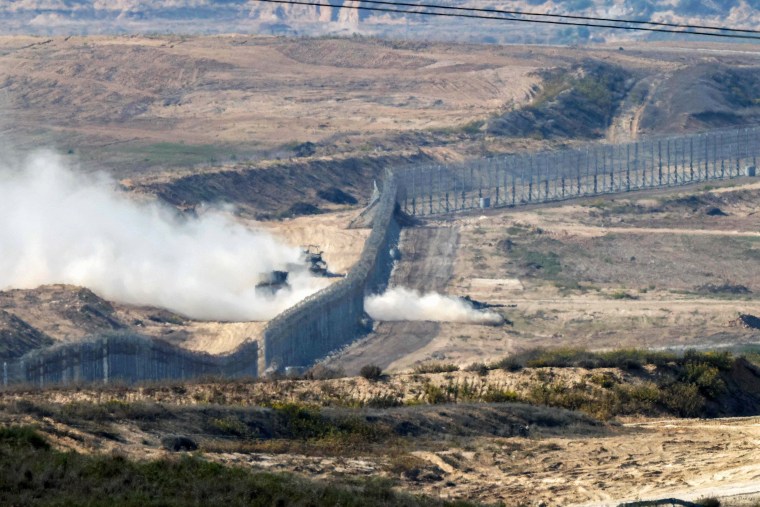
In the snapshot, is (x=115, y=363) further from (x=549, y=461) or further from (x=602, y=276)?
(x=602, y=276)

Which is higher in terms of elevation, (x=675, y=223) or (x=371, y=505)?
(x=371, y=505)

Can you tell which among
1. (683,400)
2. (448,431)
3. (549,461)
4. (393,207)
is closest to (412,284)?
(393,207)

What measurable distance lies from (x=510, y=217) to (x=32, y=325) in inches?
1639

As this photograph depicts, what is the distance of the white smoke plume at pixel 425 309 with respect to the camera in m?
62.0

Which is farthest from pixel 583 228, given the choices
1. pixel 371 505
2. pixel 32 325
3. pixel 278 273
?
pixel 371 505

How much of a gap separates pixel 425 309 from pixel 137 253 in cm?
1209

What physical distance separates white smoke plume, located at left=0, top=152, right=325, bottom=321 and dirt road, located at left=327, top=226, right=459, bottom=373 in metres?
4.12

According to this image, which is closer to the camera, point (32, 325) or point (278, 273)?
point (32, 325)

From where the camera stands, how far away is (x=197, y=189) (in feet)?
284

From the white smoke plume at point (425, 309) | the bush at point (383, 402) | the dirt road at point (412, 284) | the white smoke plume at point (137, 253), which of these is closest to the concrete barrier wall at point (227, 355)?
the white smoke plume at point (425, 309)

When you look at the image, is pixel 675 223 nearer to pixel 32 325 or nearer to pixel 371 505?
pixel 32 325

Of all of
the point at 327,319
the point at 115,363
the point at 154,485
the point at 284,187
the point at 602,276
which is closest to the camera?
the point at 154,485

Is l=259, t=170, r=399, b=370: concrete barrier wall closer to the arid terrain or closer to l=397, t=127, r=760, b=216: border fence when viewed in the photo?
the arid terrain

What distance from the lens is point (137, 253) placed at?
65.6 meters
